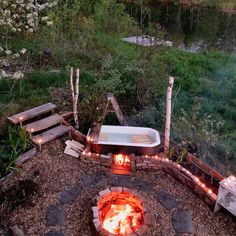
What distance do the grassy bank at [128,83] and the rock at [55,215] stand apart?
1705mm

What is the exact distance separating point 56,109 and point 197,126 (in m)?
2.44

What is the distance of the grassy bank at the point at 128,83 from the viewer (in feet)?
16.6

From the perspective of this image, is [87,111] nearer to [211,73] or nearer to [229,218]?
[229,218]

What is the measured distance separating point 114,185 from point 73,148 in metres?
0.93

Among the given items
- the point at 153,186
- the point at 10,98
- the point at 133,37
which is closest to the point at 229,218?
the point at 153,186

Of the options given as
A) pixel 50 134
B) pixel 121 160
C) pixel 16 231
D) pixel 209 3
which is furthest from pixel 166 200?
pixel 209 3

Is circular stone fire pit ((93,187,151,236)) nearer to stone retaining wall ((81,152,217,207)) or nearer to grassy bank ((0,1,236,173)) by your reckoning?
stone retaining wall ((81,152,217,207))

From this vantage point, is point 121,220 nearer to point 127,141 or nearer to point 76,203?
point 76,203

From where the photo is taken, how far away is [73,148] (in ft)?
15.3

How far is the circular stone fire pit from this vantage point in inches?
130

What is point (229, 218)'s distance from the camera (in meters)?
3.74

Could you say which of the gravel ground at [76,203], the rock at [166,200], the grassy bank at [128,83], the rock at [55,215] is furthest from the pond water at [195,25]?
the rock at [55,215]

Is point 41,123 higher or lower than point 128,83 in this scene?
lower

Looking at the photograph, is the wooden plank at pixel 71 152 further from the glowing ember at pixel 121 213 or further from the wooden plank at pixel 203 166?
the wooden plank at pixel 203 166
